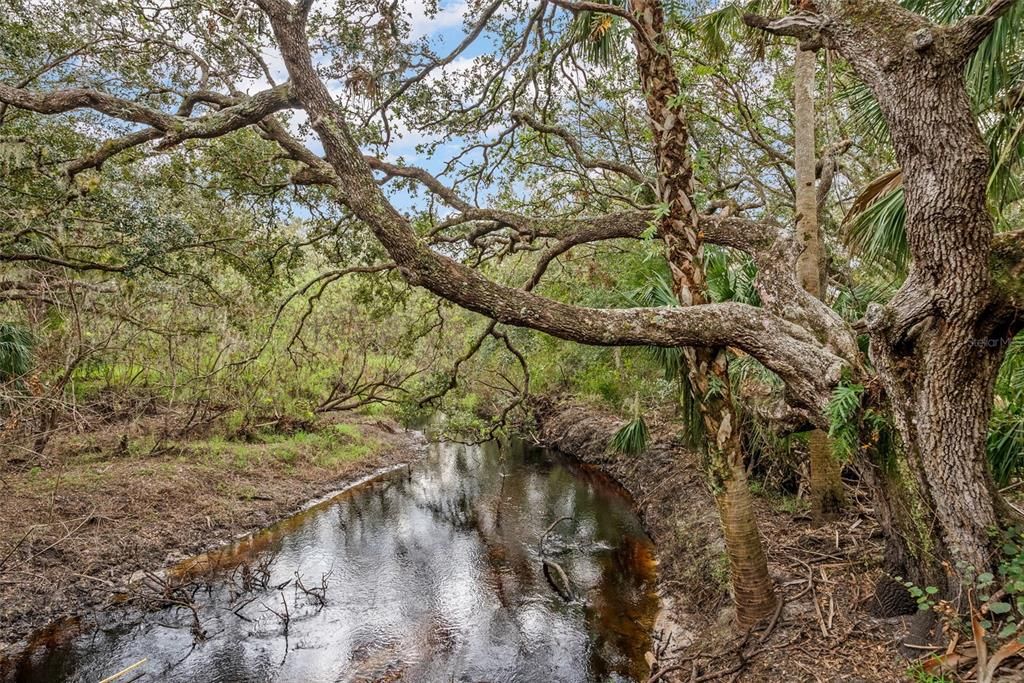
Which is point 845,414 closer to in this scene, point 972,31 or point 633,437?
point 972,31

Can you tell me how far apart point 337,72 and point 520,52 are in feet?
7.16

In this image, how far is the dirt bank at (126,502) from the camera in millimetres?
7578

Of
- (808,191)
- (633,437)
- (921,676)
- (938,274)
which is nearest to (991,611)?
(921,676)

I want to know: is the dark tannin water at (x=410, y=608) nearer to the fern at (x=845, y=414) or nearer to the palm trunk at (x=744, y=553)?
the palm trunk at (x=744, y=553)

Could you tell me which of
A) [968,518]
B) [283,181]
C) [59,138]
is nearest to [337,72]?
[283,181]

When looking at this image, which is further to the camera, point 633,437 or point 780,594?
point 633,437

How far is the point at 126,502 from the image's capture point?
9742mm

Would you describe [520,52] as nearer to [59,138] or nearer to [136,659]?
[59,138]

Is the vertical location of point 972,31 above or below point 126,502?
above

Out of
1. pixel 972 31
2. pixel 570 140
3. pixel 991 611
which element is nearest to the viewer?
pixel 972 31

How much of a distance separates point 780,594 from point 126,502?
1038 cm

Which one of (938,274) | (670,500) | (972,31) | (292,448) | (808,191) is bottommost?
(670,500)

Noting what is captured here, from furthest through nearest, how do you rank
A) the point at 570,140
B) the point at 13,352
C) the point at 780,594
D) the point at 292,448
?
the point at 292,448, the point at 13,352, the point at 570,140, the point at 780,594

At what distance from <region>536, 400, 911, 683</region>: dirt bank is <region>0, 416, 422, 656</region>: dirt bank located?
7773mm
